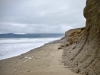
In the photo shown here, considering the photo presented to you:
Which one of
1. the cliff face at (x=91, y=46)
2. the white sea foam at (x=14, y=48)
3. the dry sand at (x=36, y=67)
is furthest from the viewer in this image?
the white sea foam at (x=14, y=48)

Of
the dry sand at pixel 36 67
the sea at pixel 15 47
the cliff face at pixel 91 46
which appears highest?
the cliff face at pixel 91 46

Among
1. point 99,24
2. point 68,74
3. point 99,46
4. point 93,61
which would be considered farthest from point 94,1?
point 68,74

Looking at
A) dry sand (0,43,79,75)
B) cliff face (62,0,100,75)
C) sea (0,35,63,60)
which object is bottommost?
sea (0,35,63,60)

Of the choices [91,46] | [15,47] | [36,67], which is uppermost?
[91,46]

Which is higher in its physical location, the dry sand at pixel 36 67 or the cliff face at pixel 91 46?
the cliff face at pixel 91 46

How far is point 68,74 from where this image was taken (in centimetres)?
575

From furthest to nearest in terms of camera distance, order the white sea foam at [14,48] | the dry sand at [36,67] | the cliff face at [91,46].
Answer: the white sea foam at [14,48] → the dry sand at [36,67] → the cliff face at [91,46]

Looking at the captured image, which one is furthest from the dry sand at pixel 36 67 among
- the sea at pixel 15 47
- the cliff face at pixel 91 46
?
the sea at pixel 15 47

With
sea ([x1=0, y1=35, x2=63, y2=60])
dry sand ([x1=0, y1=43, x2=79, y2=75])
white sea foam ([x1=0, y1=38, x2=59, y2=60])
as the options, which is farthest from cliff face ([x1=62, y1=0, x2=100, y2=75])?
white sea foam ([x1=0, y1=38, x2=59, y2=60])

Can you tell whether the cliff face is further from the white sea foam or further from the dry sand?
the white sea foam

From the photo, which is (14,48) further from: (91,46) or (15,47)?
(91,46)

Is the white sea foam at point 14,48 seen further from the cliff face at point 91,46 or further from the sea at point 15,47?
the cliff face at point 91,46

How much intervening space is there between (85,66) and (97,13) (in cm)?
268

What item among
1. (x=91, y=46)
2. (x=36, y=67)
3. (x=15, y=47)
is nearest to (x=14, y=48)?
(x=15, y=47)
